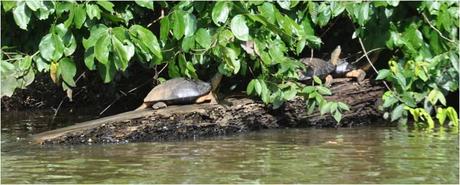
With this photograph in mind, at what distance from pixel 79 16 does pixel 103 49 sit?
1.49 feet

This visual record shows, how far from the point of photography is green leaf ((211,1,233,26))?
5247mm

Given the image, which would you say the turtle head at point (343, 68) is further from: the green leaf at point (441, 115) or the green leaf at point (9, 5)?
the green leaf at point (9, 5)

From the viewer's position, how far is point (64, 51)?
5.45 metres

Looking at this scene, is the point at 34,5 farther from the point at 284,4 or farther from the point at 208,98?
the point at 284,4

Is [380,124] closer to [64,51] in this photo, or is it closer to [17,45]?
[64,51]

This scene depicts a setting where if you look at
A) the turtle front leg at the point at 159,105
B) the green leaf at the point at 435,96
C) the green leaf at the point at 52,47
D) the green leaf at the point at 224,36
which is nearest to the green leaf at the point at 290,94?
the green leaf at the point at 224,36

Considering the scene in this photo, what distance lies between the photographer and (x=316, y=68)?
6512 mm

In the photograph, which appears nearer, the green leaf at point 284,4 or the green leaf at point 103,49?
the green leaf at point 103,49

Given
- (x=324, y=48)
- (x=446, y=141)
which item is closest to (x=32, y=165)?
(x=446, y=141)

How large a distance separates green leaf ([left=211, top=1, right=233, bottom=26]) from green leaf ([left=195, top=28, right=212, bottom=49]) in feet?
0.72

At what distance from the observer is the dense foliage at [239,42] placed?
17.4 feet

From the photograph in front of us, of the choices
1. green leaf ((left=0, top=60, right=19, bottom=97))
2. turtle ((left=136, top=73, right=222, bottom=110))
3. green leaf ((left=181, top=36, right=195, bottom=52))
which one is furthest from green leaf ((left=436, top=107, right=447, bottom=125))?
green leaf ((left=0, top=60, right=19, bottom=97))

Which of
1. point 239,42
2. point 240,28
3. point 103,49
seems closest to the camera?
point 103,49

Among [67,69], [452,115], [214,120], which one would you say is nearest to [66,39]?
[67,69]
